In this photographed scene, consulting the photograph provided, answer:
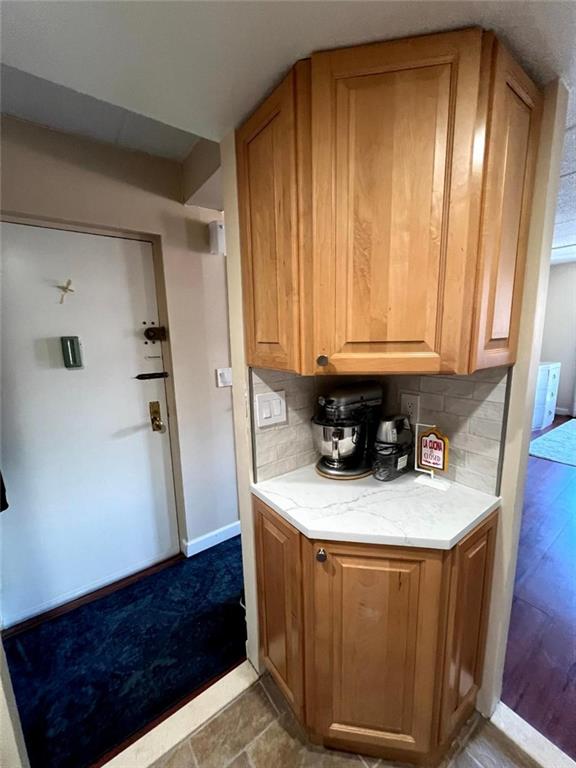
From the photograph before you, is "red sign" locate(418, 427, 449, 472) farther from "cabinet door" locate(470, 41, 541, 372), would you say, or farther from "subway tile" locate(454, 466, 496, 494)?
"cabinet door" locate(470, 41, 541, 372)

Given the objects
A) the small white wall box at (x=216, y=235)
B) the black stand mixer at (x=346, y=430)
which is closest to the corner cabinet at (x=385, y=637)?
the black stand mixer at (x=346, y=430)

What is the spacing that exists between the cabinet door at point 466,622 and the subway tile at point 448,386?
434 millimetres

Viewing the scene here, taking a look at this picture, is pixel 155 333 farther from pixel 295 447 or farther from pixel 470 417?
pixel 470 417

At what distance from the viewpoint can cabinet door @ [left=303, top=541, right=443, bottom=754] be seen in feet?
3.07

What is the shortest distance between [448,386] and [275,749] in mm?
1460

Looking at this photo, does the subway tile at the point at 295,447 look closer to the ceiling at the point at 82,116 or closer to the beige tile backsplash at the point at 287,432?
the beige tile backsplash at the point at 287,432

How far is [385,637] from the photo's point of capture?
0.99 meters

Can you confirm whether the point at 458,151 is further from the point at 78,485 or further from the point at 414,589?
the point at 78,485

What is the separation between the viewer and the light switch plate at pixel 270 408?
1.24 metres

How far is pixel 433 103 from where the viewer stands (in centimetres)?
78

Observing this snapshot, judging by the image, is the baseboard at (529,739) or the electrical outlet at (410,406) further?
the electrical outlet at (410,406)

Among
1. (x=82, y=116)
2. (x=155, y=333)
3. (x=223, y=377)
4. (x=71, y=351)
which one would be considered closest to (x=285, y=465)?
(x=223, y=377)

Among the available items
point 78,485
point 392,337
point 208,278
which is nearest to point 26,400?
point 78,485

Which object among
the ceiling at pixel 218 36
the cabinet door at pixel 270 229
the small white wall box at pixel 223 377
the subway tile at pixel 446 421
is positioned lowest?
the subway tile at pixel 446 421
